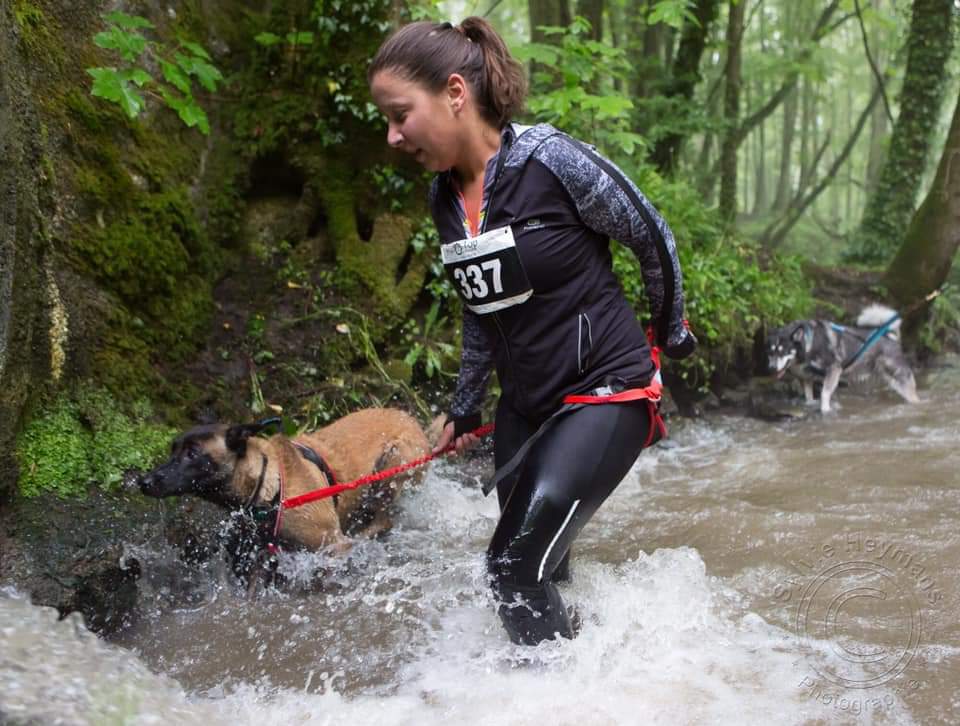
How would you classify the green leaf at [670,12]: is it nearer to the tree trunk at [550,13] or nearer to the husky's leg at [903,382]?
the tree trunk at [550,13]

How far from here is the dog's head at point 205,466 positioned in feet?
12.2

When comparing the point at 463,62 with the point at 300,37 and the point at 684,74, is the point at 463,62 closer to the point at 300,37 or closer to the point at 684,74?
the point at 300,37

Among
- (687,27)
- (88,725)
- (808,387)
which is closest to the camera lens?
(88,725)

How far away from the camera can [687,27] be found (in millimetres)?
12016

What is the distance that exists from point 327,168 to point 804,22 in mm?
17209

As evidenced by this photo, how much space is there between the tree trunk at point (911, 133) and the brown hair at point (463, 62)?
12.5 m

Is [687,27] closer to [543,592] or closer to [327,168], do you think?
[327,168]

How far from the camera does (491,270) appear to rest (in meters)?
2.55

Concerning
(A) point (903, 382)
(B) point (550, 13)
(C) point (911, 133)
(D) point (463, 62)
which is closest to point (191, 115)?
(D) point (463, 62)

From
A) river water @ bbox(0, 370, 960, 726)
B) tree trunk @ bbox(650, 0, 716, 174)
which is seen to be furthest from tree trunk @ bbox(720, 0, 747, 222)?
river water @ bbox(0, 370, 960, 726)

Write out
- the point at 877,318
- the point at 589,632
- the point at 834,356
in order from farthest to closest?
1. the point at 877,318
2. the point at 834,356
3. the point at 589,632

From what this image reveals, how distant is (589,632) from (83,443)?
2.98 m

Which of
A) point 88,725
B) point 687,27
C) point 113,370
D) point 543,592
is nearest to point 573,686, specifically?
point 543,592

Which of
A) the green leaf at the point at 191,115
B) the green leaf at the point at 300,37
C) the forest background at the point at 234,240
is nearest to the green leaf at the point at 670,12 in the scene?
the forest background at the point at 234,240
